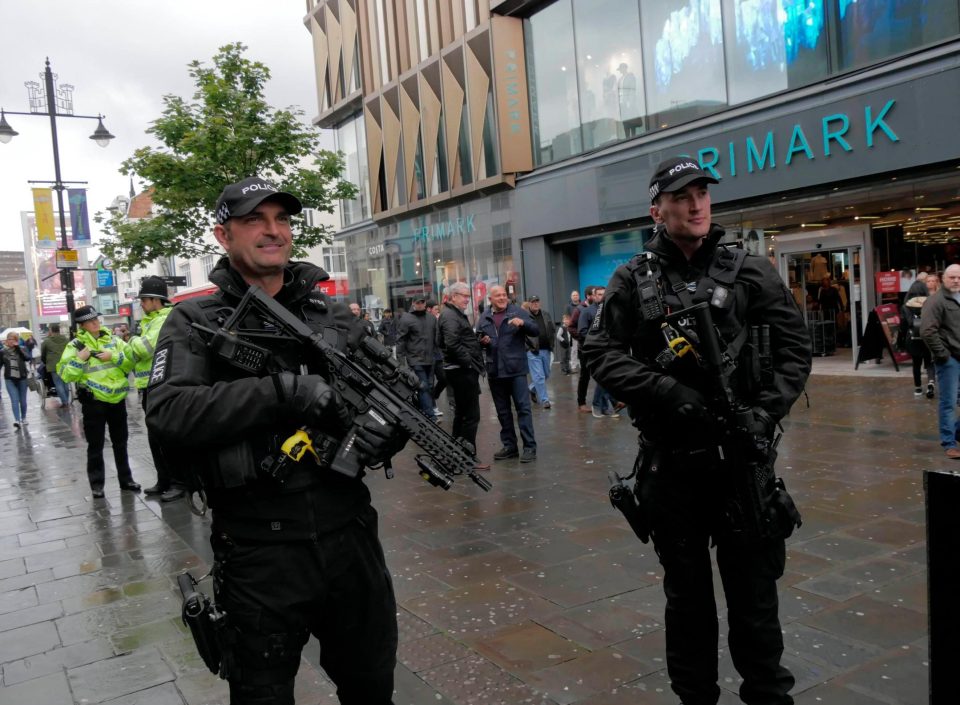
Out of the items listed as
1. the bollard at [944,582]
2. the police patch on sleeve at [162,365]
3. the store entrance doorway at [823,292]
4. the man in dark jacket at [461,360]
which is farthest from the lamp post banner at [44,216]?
the bollard at [944,582]

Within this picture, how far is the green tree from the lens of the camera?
14109mm

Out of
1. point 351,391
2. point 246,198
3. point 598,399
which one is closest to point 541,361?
point 598,399

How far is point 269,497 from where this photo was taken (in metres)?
2.15

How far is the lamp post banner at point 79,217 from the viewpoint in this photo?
19.9 meters

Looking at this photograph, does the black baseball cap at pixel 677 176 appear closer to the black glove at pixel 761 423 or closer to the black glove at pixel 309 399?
the black glove at pixel 761 423

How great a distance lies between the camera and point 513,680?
3361 millimetres

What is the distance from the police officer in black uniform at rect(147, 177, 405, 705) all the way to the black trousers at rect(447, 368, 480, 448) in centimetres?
581

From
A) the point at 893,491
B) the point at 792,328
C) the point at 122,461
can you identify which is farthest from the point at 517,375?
the point at 792,328

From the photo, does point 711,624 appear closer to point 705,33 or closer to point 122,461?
point 122,461

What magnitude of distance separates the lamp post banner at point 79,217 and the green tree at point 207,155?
468 centimetres

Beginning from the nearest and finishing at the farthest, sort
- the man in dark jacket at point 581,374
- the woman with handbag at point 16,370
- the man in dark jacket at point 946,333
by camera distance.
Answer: the man in dark jacket at point 946,333, the man in dark jacket at point 581,374, the woman with handbag at point 16,370

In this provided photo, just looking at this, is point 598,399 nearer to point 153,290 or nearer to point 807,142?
point 153,290

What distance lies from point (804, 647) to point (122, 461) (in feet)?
23.8

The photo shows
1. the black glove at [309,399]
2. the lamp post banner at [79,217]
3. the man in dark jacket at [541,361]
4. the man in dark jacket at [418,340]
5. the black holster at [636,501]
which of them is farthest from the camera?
the lamp post banner at [79,217]
